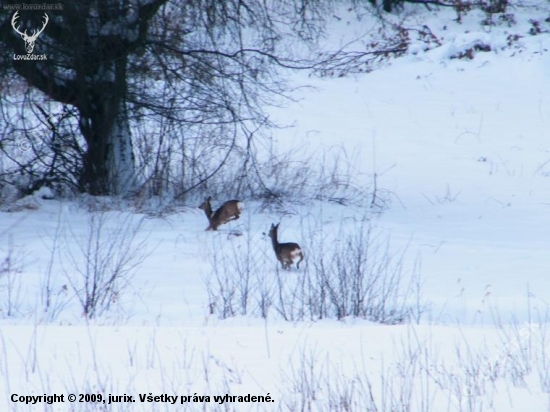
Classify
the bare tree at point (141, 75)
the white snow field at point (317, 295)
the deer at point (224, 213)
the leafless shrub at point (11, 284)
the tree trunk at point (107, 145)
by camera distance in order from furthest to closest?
the tree trunk at point (107, 145) < the bare tree at point (141, 75) < the deer at point (224, 213) < the leafless shrub at point (11, 284) < the white snow field at point (317, 295)

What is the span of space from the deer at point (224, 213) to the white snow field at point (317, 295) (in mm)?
184

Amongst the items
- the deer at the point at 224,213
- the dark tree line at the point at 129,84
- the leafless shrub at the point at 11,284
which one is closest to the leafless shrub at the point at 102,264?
the leafless shrub at the point at 11,284

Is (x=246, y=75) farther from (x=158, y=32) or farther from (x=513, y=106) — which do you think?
(x=513, y=106)

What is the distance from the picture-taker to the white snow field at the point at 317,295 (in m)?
4.30

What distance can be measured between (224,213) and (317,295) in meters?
2.71

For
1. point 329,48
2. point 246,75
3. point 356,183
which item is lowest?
point 356,183

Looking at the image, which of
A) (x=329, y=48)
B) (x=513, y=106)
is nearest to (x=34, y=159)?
(x=513, y=106)

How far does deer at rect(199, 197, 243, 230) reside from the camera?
9484 millimetres

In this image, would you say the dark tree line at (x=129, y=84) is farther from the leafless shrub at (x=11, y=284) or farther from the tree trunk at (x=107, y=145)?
Result: the leafless shrub at (x=11, y=284)

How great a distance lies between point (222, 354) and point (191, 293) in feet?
9.62

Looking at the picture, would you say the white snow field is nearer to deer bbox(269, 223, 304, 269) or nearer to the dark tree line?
deer bbox(269, 223, 304, 269)

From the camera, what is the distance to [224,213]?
9523mm

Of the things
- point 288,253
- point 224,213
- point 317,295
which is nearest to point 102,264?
point 288,253

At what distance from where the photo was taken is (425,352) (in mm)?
4797
